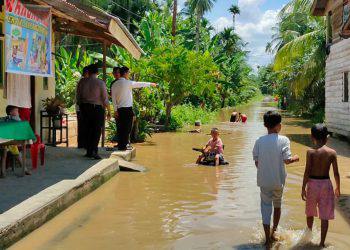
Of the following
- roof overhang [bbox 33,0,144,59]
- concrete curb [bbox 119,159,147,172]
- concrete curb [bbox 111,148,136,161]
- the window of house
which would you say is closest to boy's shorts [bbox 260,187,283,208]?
roof overhang [bbox 33,0,144,59]

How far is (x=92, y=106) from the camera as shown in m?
9.97

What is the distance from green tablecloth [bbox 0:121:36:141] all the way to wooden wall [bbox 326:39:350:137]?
1205 cm

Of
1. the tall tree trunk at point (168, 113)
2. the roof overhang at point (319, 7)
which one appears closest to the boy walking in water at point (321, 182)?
the tall tree trunk at point (168, 113)


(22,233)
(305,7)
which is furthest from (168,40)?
(22,233)

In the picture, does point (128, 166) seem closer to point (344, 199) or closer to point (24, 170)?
point (24, 170)

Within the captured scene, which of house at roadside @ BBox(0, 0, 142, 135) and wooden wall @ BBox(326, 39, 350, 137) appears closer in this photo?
house at roadside @ BBox(0, 0, 142, 135)

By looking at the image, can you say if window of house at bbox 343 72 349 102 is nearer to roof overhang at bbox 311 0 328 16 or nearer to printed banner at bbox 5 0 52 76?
roof overhang at bbox 311 0 328 16

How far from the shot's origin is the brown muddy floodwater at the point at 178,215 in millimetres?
5609

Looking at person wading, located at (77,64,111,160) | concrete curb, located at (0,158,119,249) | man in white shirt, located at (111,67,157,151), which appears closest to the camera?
concrete curb, located at (0,158,119,249)

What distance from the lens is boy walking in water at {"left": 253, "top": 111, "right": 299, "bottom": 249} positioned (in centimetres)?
542

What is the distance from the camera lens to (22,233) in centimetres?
Result: 552

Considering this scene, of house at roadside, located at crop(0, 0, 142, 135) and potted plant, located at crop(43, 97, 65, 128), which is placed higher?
house at roadside, located at crop(0, 0, 142, 135)

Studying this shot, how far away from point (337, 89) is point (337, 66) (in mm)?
832

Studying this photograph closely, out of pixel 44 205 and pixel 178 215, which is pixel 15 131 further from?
pixel 178 215
